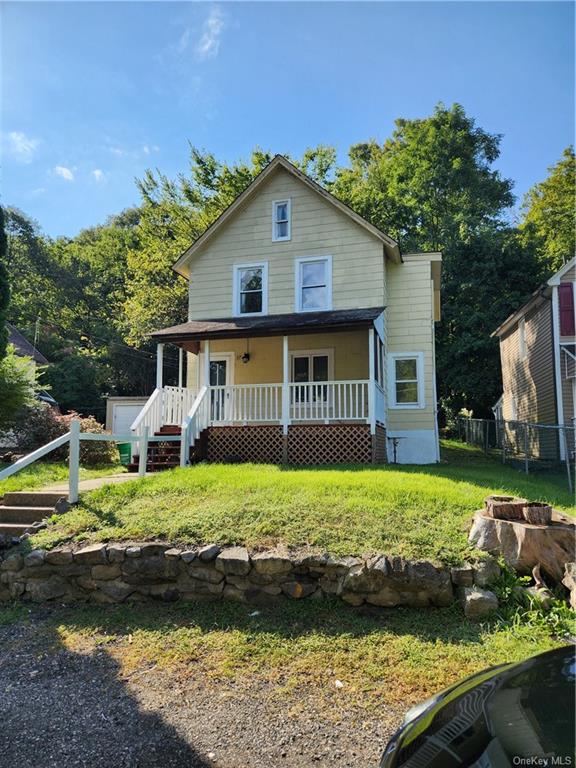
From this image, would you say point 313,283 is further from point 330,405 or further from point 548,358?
point 548,358

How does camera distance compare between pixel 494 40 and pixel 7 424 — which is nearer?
pixel 494 40

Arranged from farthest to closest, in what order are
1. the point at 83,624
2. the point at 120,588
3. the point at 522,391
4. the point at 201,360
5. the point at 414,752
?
the point at 522,391 < the point at 201,360 < the point at 120,588 < the point at 83,624 < the point at 414,752

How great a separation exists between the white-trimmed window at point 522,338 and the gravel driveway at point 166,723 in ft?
65.2

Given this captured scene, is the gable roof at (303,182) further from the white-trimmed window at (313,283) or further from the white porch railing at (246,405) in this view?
the white porch railing at (246,405)

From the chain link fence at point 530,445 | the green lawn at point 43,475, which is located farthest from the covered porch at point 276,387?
the chain link fence at point 530,445

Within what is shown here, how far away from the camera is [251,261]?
15.3m

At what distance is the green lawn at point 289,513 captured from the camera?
545 cm

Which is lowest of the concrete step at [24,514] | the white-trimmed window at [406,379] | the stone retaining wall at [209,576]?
the stone retaining wall at [209,576]

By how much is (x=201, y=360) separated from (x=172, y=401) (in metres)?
1.78

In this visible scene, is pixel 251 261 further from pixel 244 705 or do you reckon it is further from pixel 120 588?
pixel 244 705

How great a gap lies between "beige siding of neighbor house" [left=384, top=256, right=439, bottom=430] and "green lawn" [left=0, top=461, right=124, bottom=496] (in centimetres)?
861

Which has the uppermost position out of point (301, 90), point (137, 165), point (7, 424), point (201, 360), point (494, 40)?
point (137, 165)

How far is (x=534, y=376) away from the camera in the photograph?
63.7 feet

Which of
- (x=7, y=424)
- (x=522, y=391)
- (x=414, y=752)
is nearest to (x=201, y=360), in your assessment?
(x=7, y=424)
